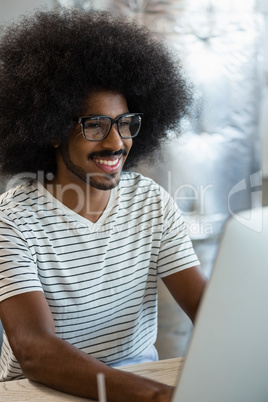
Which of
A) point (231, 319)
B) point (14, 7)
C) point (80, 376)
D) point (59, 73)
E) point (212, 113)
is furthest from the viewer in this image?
point (212, 113)

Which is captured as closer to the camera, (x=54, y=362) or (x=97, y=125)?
(x=54, y=362)

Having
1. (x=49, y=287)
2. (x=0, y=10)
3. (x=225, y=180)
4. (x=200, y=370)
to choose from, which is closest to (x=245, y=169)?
(x=225, y=180)

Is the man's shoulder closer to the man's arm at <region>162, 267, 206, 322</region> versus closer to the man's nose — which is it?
the man's nose

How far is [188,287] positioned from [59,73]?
1.86 ft

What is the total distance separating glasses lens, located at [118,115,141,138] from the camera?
143 centimetres

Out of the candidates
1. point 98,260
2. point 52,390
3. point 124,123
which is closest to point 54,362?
point 52,390

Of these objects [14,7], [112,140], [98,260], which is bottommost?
[98,260]

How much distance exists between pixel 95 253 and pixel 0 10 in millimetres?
1522

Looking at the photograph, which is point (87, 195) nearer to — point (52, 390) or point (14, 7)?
point (52, 390)

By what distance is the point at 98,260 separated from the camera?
4.58 feet

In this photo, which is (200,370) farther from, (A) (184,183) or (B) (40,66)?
(A) (184,183)

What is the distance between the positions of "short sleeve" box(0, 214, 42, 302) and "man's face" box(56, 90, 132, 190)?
216 millimetres

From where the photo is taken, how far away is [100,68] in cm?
141

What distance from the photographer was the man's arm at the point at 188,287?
55.7 inches
